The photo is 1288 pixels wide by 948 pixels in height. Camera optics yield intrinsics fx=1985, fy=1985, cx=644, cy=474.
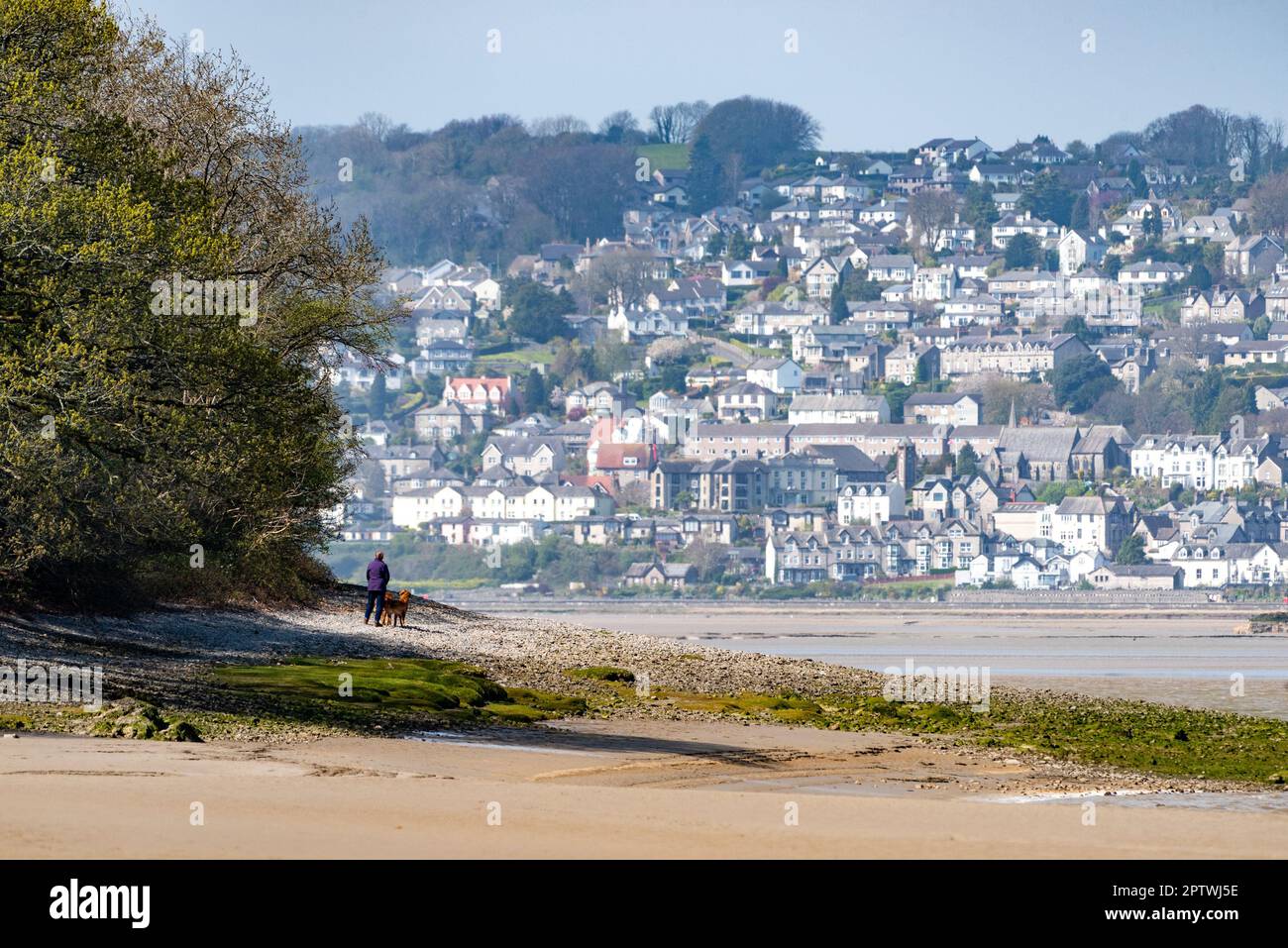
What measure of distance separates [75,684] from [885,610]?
93.8 m

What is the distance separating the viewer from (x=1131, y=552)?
13838 centimetres

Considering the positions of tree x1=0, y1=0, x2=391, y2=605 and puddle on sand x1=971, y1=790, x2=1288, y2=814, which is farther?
tree x1=0, y1=0, x2=391, y2=605

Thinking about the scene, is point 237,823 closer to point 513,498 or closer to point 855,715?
point 855,715

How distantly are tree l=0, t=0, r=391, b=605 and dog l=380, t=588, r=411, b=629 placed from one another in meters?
1.79

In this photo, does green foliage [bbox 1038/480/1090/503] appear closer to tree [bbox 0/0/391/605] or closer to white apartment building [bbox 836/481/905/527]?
white apartment building [bbox 836/481/905/527]

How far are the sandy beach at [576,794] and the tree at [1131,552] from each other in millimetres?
119930

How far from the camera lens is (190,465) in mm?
21656

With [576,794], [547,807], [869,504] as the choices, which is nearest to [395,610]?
[576,794]

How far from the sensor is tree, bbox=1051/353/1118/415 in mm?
195250

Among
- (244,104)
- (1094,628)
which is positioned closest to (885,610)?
(1094,628)

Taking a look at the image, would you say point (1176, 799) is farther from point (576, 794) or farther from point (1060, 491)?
point (1060, 491)

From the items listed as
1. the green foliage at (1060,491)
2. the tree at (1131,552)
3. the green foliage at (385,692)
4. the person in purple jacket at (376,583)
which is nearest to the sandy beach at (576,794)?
the green foliage at (385,692)

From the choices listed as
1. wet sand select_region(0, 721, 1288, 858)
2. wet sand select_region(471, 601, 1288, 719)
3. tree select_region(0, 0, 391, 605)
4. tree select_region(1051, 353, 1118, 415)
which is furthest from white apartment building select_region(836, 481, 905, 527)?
wet sand select_region(0, 721, 1288, 858)

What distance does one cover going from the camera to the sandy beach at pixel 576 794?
11656 millimetres
